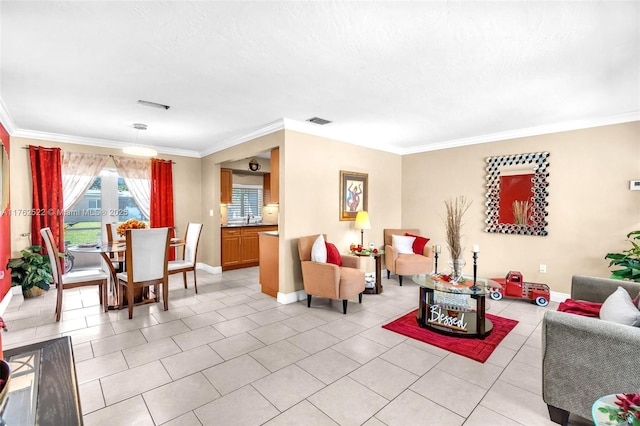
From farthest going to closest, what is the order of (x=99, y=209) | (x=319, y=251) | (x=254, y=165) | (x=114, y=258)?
(x=254, y=165), (x=99, y=209), (x=114, y=258), (x=319, y=251)

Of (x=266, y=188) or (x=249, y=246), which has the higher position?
(x=266, y=188)

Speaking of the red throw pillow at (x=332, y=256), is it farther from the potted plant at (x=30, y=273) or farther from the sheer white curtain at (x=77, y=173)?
the sheer white curtain at (x=77, y=173)

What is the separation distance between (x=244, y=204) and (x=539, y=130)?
5866 mm

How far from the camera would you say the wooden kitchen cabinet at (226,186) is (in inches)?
252

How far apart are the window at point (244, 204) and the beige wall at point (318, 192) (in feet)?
9.73

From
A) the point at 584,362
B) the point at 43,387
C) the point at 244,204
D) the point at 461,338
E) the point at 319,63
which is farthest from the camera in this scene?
the point at 244,204

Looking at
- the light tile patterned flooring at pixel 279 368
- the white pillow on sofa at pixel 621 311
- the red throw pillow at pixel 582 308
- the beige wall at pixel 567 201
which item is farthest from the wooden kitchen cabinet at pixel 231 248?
the white pillow on sofa at pixel 621 311

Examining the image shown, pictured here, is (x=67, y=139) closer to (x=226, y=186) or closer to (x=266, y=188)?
(x=226, y=186)

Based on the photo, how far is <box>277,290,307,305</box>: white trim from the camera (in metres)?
4.25

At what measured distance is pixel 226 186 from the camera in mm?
6480

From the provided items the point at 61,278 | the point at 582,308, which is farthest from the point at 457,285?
the point at 61,278

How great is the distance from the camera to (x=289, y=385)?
7.66 feet

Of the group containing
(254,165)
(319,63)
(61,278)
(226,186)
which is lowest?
(61,278)

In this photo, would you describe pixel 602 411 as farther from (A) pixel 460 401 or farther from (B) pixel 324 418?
(B) pixel 324 418
